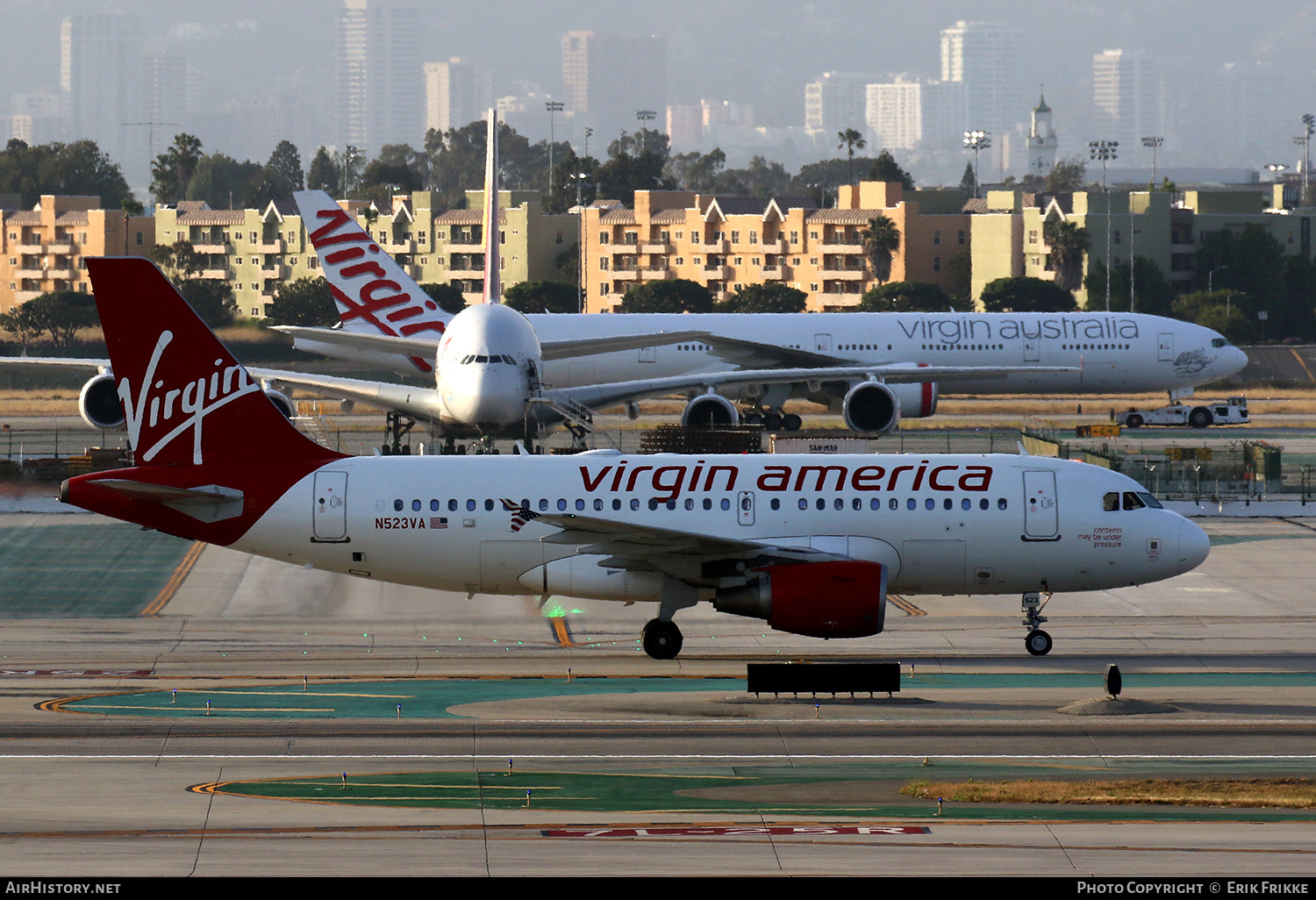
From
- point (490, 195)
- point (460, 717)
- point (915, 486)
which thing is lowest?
point (460, 717)

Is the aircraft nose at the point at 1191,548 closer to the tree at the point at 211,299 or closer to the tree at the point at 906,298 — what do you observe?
the tree at the point at 906,298

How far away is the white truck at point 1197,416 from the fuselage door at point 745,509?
190 ft

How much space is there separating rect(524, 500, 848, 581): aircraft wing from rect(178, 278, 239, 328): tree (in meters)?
132

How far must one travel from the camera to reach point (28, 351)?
146250 millimetres

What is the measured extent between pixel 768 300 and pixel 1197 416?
246 feet

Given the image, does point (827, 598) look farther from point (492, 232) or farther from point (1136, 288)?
point (1136, 288)

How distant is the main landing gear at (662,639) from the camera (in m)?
33.5

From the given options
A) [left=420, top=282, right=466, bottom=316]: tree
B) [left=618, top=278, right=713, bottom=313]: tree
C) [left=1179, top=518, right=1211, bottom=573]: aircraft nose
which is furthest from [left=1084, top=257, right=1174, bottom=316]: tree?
[left=1179, top=518, right=1211, bottom=573]: aircraft nose

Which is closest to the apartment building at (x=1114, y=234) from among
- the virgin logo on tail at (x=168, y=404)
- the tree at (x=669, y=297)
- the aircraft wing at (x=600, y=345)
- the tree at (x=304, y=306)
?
the tree at (x=669, y=297)

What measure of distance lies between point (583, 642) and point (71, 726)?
11369 mm

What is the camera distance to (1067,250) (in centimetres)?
15988

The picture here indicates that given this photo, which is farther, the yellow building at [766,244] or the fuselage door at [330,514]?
the yellow building at [766,244]
